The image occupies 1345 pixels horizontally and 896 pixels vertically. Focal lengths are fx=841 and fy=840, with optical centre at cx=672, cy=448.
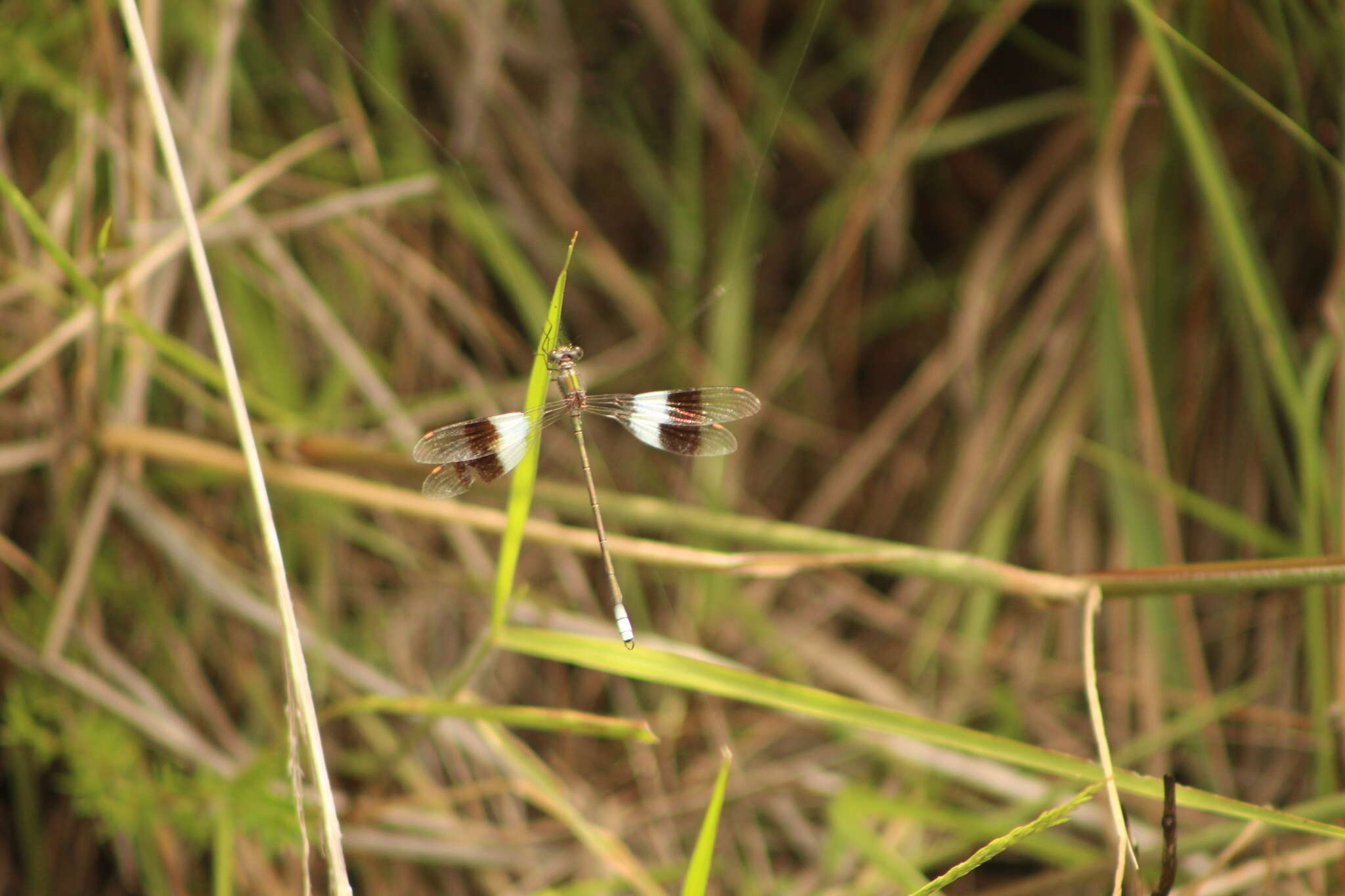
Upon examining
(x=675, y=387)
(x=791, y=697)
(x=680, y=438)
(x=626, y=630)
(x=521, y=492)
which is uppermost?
(x=675, y=387)

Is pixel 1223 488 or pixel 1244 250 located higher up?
pixel 1244 250

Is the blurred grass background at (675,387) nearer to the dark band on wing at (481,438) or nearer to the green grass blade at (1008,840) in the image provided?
the dark band on wing at (481,438)

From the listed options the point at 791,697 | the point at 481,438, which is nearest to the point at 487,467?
the point at 481,438

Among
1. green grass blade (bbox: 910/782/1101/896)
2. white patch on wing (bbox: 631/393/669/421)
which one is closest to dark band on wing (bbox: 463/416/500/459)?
white patch on wing (bbox: 631/393/669/421)

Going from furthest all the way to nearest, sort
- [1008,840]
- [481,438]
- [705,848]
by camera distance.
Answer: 1. [481,438]
2. [705,848]
3. [1008,840]

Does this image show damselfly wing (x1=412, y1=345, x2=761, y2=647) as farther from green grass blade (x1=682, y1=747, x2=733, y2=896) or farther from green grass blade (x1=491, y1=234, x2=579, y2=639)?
green grass blade (x1=682, y1=747, x2=733, y2=896)

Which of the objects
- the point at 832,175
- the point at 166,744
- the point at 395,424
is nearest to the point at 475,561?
the point at 395,424

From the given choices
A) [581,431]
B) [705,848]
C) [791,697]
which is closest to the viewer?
[705,848]

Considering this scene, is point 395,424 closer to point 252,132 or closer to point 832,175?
point 252,132

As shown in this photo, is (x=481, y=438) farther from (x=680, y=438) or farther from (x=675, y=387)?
(x=675, y=387)
